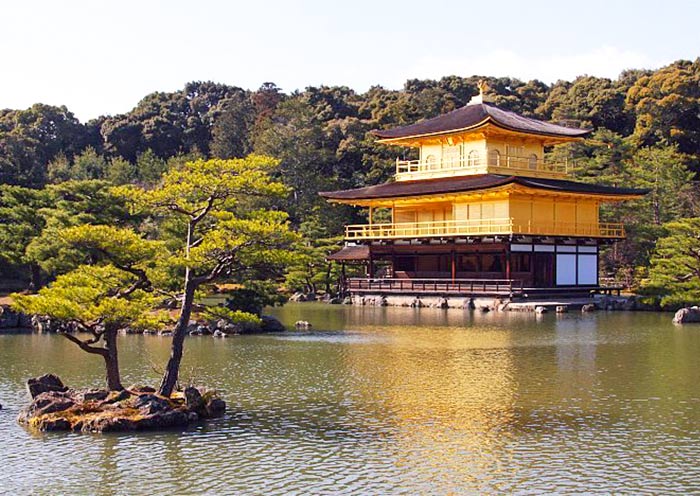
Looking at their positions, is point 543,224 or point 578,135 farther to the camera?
point 578,135

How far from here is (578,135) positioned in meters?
45.8

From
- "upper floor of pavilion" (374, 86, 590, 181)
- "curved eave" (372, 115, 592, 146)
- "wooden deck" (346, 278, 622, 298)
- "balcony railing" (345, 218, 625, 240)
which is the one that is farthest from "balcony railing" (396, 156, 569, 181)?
"wooden deck" (346, 278, 622, 298)

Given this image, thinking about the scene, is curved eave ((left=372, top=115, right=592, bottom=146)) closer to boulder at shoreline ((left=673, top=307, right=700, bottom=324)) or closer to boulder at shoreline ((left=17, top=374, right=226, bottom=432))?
boulder at shoreline ((left=673, top=307, right=700, bottom=324))

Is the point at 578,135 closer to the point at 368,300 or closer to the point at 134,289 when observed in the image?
the point at 368,300

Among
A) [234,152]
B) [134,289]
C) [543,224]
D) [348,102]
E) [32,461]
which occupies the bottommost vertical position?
[32,461]

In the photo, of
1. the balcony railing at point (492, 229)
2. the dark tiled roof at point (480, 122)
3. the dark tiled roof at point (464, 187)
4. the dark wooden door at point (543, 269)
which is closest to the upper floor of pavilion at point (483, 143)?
the dark tiled roof at point (480, 122)

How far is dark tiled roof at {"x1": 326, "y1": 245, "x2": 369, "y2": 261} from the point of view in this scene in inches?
1787

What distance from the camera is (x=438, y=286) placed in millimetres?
40969

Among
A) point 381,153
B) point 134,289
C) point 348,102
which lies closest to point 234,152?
point 348,102

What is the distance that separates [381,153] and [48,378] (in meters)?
47.8

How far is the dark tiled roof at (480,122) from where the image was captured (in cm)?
4412

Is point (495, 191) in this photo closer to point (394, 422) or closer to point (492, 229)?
point (492, 229)

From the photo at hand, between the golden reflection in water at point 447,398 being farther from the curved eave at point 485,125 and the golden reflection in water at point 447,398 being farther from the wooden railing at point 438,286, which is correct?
the curved eave at point 485,125

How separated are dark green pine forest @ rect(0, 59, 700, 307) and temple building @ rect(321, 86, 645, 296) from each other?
8.71 ft
